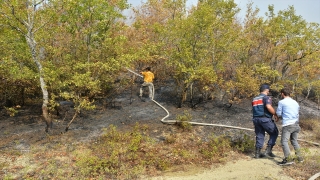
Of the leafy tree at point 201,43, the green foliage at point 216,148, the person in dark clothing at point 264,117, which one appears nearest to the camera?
the person in dark clothing at point 264,117

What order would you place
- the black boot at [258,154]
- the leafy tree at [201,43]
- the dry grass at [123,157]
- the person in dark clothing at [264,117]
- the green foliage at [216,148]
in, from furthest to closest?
the leafy tree at [201,43] → the green foliage at [216,148] → the black boot at [258,154] → the person in dark clothing at [264,117] → the dry grass at [123,157]

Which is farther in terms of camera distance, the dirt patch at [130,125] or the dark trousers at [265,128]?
the dark trousers at [265,128]

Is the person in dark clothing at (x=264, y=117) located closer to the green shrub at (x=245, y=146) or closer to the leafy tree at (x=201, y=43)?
the green shrub at (x=245, y=146)

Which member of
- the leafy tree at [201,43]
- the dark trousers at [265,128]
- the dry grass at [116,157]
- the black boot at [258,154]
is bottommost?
the dry grass at [116,157]

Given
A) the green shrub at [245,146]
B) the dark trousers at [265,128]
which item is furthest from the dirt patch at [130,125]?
the dark trousers at [265,128]

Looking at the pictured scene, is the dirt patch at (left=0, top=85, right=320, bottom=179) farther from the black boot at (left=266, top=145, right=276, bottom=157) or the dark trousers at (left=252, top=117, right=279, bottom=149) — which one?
the dark trousers at (left=252, top=117, right=279, bottom=149)

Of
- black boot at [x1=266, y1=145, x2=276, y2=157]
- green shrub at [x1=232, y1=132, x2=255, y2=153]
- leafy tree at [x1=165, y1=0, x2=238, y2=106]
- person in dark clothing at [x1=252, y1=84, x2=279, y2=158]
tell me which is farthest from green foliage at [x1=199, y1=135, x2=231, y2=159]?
leafy tree at [x1=165, y1=0, x2=238, y2=106]

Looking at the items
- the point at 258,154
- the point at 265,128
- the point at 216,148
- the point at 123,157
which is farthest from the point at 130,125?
the point at 265,128

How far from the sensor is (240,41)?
11.2m

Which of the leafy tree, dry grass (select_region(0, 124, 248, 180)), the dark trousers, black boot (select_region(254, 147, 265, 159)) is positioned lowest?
dry grass (select_region(0, 124, 248, 180))

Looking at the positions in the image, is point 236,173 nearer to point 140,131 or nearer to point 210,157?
point 210,157

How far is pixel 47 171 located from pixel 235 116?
7575 mm

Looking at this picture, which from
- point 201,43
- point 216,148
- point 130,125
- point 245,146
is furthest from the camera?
point 201,43

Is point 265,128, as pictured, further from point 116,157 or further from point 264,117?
point 116,157
